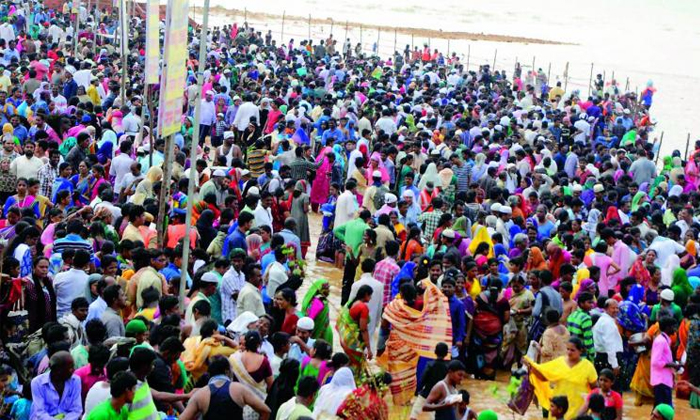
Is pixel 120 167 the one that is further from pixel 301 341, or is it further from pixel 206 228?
pixel 301 341

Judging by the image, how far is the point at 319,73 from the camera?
84.4 feet

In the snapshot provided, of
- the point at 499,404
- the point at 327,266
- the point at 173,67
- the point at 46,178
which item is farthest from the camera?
the point at 327,266

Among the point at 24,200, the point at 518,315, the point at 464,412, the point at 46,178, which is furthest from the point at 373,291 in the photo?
the point at 46,178

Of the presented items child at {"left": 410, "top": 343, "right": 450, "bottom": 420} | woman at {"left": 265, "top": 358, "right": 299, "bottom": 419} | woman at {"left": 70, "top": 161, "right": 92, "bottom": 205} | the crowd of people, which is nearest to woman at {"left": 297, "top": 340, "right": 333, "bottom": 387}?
the crowd of people

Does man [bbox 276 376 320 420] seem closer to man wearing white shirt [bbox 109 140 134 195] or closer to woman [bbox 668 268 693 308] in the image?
woman [bbox 668 268 693 308]

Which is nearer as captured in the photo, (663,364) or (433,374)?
(433,374)

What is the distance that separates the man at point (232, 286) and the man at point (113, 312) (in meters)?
1.23

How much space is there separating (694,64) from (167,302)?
43243 millimetres

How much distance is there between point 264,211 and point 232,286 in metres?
2.50

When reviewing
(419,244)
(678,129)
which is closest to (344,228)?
(419,244)

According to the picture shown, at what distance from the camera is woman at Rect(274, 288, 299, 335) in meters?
8.73

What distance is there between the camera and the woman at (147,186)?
1193cm

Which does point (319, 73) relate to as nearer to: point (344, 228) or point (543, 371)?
point (344, 228)

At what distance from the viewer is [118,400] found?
20.9 feet
